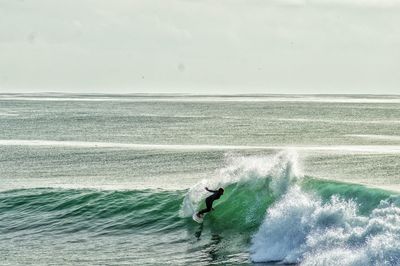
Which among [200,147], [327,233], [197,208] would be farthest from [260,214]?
[200,147]

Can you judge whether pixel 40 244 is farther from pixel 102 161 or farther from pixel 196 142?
pixel 196 142

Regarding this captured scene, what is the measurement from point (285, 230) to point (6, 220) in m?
13.8

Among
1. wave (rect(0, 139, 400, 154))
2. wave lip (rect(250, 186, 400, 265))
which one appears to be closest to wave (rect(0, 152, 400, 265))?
wave lip (rect(250, 186, 400, 265))

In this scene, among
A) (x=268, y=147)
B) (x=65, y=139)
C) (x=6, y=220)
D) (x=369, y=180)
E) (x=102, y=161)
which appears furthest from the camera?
(x=65, y=139)

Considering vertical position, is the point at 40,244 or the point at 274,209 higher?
the point at 274,209

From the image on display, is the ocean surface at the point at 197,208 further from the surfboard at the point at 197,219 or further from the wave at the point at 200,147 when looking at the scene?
the wave at the point at 200,147

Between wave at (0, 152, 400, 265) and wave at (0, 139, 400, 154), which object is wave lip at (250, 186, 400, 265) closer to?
wave at (0, 152, 400, 265)

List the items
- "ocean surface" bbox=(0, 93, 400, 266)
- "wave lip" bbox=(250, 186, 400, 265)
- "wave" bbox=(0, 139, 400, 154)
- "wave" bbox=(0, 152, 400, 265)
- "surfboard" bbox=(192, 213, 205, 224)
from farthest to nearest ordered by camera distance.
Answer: "wave" bbox=(0, 139, 400, 154) → "surfboard" bbox=(192, 213, 205, 224) → "ocean surface" bbox=(0, 93, 400, 266) → "wave" bbox=(0, 152, 400, 265) → "wave lip" bbox=(250, 186, 400, 265)

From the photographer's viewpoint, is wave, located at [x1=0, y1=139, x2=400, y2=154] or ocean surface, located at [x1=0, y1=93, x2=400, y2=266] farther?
wave, located at [x1=0, y1=139, x2=400, y2=154]

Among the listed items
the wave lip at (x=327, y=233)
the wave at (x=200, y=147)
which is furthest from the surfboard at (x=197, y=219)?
the wave at (x=200, y=147)

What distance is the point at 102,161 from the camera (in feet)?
187

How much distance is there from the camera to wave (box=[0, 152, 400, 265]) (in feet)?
73.9

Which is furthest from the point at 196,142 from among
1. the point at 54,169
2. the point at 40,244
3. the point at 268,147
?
the point at 40,244

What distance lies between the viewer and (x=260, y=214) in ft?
95.5
